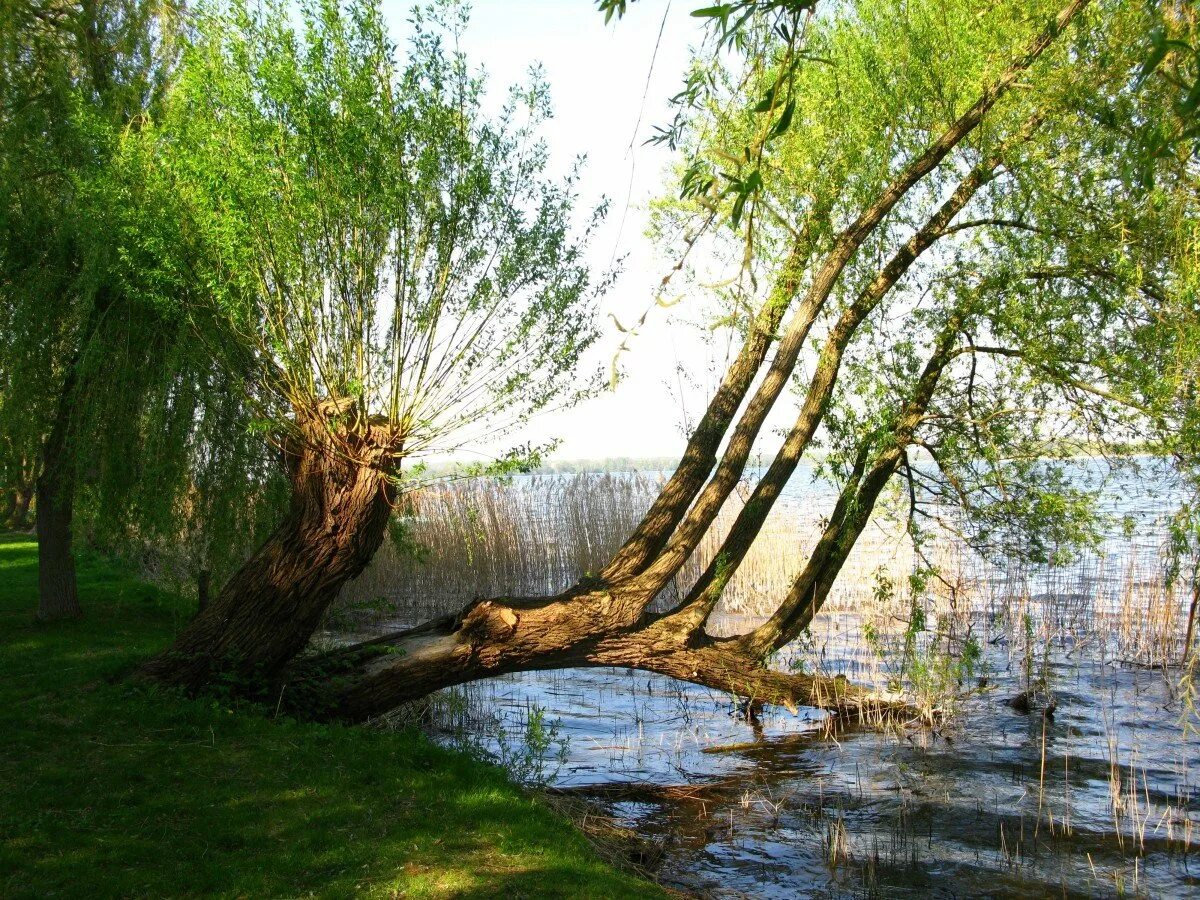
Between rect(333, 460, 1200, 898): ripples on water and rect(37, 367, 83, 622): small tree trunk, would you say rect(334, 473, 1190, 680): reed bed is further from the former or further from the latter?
rect(37, 367, 83, 622): small tree trunk

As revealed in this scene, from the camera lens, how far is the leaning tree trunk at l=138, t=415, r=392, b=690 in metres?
7.02

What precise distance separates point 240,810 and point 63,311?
19.1 feet

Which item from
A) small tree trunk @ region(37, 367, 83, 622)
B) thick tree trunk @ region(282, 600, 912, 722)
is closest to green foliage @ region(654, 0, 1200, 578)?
thick tree trunk @ region(282, 600, 912, 722)

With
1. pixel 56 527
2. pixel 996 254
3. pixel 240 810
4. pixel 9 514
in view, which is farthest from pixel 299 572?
pixel 9 514

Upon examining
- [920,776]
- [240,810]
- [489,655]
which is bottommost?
[240,810]

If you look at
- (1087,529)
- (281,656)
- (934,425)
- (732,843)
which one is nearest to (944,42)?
(934,425)

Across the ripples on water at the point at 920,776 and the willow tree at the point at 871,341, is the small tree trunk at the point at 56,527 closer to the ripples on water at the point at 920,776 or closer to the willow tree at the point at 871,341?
the willow tree at the point at 871,341

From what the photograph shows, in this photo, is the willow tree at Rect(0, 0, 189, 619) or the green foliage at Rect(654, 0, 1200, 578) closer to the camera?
the green foliage at Rect(654, 0, 1200, 578)

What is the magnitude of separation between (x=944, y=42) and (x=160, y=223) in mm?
6189

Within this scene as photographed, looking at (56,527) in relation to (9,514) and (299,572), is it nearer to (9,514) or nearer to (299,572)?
(299,572)

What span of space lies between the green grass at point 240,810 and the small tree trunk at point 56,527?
244 cm

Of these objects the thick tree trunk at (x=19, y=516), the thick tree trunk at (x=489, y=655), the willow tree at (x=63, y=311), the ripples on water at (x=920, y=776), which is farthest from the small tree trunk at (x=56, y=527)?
the thick tree trunk at (x=19, y=516)

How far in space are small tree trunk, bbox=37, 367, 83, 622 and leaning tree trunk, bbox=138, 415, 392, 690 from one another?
3.05 metres

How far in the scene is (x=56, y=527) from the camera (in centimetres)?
978
